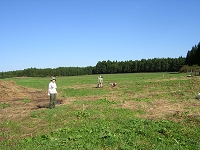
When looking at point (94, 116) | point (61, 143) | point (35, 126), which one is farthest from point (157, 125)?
point (35, 126)

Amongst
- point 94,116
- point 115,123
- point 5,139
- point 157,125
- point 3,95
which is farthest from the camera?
point 3,95

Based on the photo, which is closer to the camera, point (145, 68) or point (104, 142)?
point (104, 142)

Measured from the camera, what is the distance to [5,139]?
316 inches

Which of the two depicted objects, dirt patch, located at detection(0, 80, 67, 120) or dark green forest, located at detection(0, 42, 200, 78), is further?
dark green forest, located at detection(0, 42, 200, 78)

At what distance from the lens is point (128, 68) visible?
137000mm

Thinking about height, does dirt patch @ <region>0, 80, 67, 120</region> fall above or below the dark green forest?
below

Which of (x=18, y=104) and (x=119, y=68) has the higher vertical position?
(x=119, y=68)

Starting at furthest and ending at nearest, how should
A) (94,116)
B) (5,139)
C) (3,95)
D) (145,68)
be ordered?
(145,68), (3,95), (94,116), (5,139)

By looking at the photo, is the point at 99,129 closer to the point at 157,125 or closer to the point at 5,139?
the point at 157,125

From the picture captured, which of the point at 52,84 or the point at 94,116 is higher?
the point at 52,84

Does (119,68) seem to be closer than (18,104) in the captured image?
No

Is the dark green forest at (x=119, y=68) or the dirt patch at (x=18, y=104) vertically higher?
the dark green forest at (x=119, y=68)

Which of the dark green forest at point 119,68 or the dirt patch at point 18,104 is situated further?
the dark green forest at point 119,68

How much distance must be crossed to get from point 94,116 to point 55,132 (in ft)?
9.86
